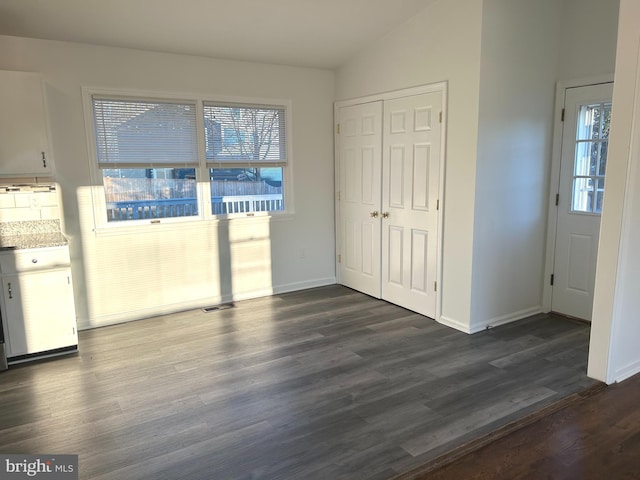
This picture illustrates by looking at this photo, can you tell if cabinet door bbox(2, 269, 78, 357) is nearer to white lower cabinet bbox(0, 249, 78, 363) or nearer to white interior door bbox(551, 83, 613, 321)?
white lower cabinet bbox(0, 249, 78, 363)

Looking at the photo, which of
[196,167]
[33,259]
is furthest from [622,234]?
[33,259]

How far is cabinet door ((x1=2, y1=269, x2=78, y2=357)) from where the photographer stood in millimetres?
3402

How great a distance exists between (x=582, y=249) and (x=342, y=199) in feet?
8.19

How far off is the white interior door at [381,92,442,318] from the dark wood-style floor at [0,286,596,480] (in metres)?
0.37

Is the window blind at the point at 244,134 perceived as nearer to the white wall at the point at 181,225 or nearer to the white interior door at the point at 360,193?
the white wall at the point at 181,225

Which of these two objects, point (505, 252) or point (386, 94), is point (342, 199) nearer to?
point (386, 94)

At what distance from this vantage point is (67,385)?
3.17 metres

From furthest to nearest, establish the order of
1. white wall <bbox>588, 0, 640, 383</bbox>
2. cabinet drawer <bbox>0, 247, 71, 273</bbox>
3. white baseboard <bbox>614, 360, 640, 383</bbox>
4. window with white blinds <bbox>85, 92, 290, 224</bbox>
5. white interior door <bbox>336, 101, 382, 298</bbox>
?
white interior door <bbox>336, 101, 382, 298</bbox>, window with white blinds <bbox>85, 92, 290, 224</bbox>, cabinet drawer <bbox>0, 247, 71, 273</bbox>, white baseboard <bbox>614, 360, 640, 383</bbox>, white wall <bbox>588, 0, 640, 383</bbox>

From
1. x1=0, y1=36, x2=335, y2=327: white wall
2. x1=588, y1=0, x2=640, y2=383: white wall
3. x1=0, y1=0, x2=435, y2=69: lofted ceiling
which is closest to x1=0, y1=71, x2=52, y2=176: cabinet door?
x1=0, y1=36, x2=335, y2=327: white wall

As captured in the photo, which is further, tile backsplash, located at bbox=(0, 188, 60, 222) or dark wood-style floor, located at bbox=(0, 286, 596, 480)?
tile backsplash, located at bbox=(0, 188, 60, 222)

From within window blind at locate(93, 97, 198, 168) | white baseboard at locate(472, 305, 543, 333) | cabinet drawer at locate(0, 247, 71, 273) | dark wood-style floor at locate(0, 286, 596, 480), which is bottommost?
dark wood-style floor at locate(0, 286, 596, 480)

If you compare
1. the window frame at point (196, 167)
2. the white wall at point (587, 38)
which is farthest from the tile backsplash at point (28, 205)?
the white wall at point (587, 38)

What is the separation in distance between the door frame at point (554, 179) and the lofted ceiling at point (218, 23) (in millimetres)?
1462

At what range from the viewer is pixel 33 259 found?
343 centimetres
